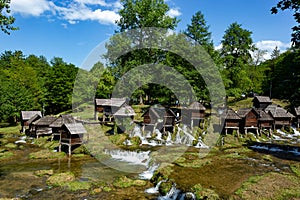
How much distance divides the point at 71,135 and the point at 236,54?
41682 mm

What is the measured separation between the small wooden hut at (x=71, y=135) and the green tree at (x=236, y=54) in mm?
34566

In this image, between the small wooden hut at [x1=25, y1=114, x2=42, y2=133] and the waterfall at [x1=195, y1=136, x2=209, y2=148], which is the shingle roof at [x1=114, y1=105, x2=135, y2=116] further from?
the small wooden hut at [x1=25, y1=114, x2=42, y2=133]

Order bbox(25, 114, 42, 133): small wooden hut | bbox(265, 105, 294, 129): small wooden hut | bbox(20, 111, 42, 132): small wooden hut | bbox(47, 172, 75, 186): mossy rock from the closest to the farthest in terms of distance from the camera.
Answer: bbox(47, 172, 75, 186): mossy rock, bbox(265, 105, 294, 129): small wooden hut, bbox(25, 114, 42, 133): small wooden hut, bbox(20, 111, 42, 132): small wooden hut

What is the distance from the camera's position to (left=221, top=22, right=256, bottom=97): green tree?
2039 inches

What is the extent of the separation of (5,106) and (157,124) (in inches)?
1340

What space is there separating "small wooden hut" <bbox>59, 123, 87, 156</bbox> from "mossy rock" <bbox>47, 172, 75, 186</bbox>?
27.3 feet

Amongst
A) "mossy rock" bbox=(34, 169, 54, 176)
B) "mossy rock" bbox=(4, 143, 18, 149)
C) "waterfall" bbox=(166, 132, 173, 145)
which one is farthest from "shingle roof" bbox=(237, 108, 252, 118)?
"mossy rock" bbox=(4, 143, 18, 149)

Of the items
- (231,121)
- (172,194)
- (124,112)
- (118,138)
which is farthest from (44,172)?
(231,121)

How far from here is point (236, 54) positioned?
54.2 metres

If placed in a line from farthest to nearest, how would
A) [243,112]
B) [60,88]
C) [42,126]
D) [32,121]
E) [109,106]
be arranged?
[60,88]
[109,106]
[32,121]
[42,126]
[243,112]

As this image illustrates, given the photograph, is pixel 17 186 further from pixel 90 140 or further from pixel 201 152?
pixel 201 152

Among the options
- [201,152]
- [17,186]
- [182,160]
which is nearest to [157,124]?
[201,152]

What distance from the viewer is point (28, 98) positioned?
55.0 meters

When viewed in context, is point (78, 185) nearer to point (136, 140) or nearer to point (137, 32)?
point (136, 140)
